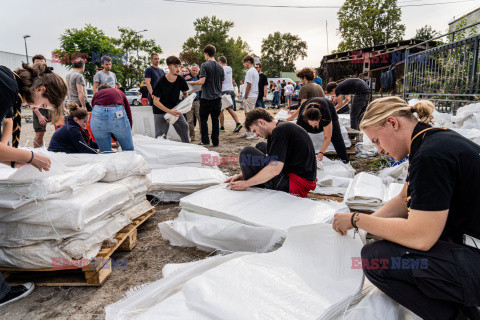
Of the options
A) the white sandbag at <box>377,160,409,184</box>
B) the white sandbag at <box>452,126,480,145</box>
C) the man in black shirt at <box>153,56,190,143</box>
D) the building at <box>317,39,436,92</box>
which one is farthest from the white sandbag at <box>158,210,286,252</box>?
the building at <box>317,39,436,92</box>

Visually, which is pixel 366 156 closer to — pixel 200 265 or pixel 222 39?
pixel 200 265

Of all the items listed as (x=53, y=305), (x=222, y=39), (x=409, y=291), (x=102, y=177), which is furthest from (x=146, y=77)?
(x=222, y=39)

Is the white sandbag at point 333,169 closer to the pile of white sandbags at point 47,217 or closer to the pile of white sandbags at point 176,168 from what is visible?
the pile of white sandbags at point 176,168

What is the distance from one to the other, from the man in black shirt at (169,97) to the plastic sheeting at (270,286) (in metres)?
3.35

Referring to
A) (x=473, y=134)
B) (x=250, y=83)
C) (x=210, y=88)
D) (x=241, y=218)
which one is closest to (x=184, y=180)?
(x=241, y=218)

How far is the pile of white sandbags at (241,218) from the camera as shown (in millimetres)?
1933

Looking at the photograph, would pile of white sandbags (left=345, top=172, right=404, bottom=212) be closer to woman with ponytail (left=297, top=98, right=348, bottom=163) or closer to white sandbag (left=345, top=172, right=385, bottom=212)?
white sandbag (left=345, top=172, right=385, bottom=212)

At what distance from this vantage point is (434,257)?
112cm

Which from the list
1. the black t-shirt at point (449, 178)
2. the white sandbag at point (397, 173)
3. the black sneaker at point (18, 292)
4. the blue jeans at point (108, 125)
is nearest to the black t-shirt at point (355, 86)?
the white sandbag at point (397, 173)

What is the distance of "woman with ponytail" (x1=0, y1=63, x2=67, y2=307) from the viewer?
5.09ft

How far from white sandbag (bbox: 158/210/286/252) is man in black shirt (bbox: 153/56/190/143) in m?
2.58

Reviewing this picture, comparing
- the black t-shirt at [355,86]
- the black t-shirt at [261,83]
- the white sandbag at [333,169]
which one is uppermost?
the black t-shirt at [261,83]

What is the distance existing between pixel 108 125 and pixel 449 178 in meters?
3.04

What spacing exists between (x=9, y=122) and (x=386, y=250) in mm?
2109
